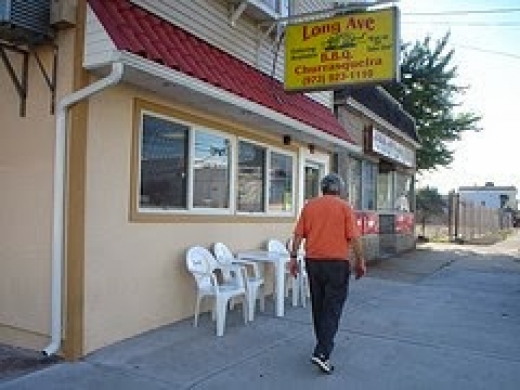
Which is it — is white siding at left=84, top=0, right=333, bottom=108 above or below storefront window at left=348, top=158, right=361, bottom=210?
above

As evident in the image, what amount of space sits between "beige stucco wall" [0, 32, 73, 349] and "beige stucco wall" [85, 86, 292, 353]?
45 centimetres

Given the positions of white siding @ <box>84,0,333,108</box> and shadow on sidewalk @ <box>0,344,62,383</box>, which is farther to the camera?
white siding @ <box>84,0,333,108</box>

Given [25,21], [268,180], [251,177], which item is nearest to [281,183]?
[268,180]

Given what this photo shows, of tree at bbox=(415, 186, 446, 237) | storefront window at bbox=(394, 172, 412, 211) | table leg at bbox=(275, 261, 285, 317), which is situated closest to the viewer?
table leg at bbox=(275, 261, 285, 317)

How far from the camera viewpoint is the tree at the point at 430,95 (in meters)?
25.1

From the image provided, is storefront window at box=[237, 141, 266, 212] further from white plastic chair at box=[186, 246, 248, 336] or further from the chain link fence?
the chain link fence

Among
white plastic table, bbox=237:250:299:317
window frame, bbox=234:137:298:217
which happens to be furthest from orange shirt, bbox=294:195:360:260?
window frame, bbox=234:137:298:217

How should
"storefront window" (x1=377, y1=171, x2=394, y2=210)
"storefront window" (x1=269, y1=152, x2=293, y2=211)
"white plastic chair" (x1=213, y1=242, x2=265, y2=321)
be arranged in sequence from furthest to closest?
"storefront window" (x1=377, y1=171, x2=394, y2=210) → "storefront window" (x1=269, y1=152, x2=293, y2=211) → "white plastic chair" (x1=213, y1=242, x2=265, y2=321)

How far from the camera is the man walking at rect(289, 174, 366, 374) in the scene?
5.96 meters

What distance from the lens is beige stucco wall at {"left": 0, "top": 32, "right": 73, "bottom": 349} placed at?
6.20 metres

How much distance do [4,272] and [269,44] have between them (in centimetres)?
563

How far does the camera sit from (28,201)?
252 inches

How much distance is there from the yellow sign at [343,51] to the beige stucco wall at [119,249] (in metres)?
2.46

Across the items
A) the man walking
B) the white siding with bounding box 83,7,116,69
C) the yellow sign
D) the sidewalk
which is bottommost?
the sidewalk
